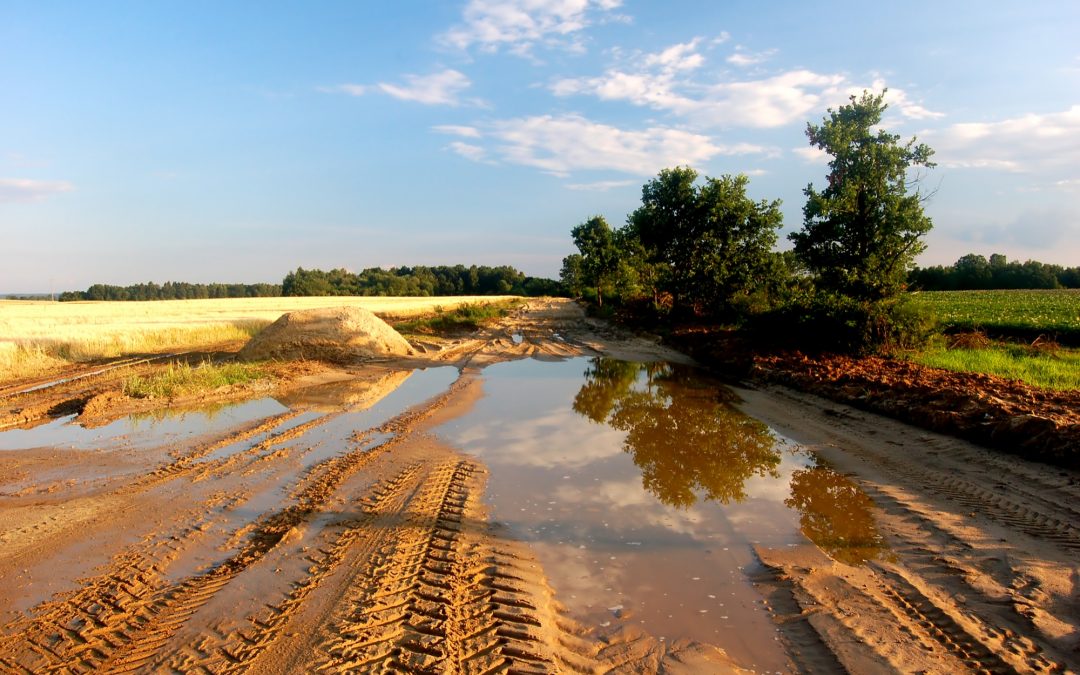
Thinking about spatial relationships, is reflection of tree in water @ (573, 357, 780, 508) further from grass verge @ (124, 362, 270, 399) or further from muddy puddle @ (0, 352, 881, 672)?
grass verge @ (124, 362, 270, 399)

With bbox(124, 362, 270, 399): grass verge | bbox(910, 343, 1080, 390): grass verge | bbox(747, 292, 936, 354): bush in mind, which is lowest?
bbox(124, 362, 270, 399): grass verge

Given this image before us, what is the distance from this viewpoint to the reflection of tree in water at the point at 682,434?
660cm

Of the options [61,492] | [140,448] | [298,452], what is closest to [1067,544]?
[298,452]

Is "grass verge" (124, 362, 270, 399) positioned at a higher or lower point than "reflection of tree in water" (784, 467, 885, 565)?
higher

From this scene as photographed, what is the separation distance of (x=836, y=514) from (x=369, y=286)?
105803mm

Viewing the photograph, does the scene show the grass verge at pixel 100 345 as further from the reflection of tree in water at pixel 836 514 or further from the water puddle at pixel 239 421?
the reflection of tree in water at pixel 836 514

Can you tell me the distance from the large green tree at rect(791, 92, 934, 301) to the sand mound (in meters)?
13.6

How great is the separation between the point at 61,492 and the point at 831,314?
14175 millimetres

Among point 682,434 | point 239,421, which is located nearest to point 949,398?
point 682,434

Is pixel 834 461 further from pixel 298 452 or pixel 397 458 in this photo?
pixel 298 452

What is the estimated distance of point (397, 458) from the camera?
7.49m

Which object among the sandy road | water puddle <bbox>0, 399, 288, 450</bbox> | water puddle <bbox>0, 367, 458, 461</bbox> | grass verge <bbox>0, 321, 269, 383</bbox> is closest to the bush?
the sandy road

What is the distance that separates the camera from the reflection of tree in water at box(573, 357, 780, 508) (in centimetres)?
660

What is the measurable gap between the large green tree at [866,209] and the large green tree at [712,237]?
6.41 meters
